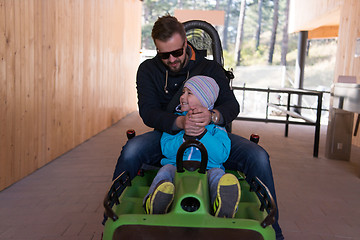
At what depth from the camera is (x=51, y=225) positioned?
2.42m

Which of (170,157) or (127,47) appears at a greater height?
(127,47)

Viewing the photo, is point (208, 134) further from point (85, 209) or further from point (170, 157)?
point (85, 209)

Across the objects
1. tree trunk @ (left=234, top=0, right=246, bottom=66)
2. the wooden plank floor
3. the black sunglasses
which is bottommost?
the wooden plank floor

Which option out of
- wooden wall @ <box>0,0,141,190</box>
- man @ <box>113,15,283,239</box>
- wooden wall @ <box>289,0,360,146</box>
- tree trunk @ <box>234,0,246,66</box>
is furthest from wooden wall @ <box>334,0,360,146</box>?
tree trunk @ <box>234,0,246,66</box>

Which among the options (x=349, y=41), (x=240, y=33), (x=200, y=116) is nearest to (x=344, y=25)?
(x=349, y=41)

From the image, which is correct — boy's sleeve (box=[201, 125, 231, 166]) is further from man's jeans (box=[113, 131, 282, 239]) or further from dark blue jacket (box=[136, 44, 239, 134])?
dark blue jacket (box=[136, 44, 239, 134])

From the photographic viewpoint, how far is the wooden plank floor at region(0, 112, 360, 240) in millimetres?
2430

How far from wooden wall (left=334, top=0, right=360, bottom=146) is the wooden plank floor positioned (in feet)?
4.91

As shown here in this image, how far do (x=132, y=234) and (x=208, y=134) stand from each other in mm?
697

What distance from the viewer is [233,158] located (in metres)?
2.05

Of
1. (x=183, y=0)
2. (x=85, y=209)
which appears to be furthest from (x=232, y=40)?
(x=85, y=209)

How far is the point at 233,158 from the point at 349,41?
475cm

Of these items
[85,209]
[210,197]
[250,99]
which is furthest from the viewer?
[250,99]

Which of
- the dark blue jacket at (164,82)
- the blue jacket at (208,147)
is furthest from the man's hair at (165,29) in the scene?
the blue jacket at (208,147)
